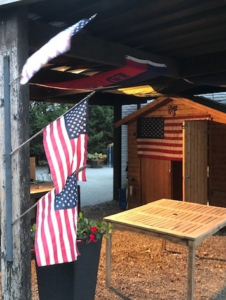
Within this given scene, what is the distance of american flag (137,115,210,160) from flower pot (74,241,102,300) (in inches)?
180

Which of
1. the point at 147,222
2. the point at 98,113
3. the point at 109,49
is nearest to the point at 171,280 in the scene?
the point at 147,222

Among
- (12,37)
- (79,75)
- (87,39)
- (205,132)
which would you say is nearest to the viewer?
(12,37)

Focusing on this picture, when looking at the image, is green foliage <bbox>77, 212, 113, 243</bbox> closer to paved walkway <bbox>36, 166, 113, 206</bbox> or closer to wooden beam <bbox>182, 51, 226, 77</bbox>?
wooden beam <bbox>182, 51, 226, 77</bbox>

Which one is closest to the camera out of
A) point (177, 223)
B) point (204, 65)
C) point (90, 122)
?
point (177, 223)

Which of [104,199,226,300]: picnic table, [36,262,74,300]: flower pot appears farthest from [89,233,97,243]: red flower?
[104,199,226,300]: picnic table

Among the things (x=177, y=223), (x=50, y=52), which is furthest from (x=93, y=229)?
(x=50, y=52)

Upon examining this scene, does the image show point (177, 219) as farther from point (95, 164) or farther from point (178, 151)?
point (95, 164)

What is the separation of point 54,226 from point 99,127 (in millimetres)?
19536

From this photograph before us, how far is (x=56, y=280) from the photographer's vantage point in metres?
3.37

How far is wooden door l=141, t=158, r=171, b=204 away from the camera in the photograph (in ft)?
26.7

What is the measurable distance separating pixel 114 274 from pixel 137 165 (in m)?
4.15

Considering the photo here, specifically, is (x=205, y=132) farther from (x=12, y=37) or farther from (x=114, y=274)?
(x=12, y=37)

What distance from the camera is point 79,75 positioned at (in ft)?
21.8

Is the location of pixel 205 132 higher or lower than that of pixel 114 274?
higher
